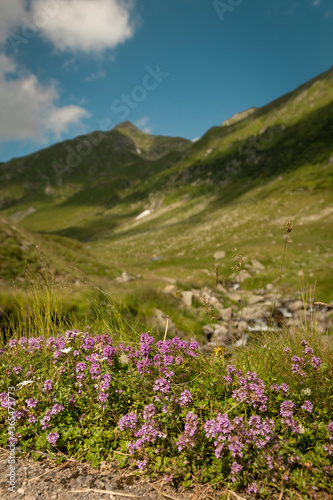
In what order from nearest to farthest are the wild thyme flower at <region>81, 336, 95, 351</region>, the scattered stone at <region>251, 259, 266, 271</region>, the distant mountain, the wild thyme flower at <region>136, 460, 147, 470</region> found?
the wild thyme flower at <region>136, 460, 147, 470</region>, the wild thyme flower at <region>81, 336, 95, 351</region>, the scattered stone at <region>251, 259, 266, 271</region>, the distant mountain

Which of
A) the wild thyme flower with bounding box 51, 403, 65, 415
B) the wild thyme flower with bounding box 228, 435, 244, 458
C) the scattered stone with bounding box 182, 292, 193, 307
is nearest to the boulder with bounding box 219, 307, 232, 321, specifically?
the scattered stone with bounding box 182, 292, 193, 307

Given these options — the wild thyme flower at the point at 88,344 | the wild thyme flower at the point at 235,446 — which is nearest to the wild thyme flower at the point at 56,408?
the wild thyme flower at the point at 88,344

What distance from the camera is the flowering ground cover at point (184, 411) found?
3.11 meters

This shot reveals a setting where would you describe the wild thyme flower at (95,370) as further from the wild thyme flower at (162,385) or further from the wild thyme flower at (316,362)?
the wild thyme flower at (316,362)

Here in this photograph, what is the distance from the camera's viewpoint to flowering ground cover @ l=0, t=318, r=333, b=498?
10.2 feet

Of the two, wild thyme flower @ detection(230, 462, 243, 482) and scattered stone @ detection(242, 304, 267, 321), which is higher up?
wild thyme flower @ detection(230, 462, 243, 482)

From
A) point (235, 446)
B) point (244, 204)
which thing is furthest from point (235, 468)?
point (244, 204)

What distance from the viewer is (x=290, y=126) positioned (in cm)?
13250

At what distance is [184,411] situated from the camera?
358 centimetres

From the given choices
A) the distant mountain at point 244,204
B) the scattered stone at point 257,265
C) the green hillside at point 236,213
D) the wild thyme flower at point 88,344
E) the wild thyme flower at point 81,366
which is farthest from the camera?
the distant mountain at point 244,204

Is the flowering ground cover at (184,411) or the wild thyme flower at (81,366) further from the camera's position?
the wild thyme flower at (81,366)

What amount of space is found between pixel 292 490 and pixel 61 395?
316cm

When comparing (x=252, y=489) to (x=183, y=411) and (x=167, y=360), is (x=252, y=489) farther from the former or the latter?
(x=167, y=360)

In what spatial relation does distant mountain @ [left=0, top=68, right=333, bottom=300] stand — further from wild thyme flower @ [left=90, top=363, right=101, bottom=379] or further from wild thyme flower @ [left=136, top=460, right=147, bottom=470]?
wild thyme flower @ [left=136, top=460, right=147, bottom=470]
